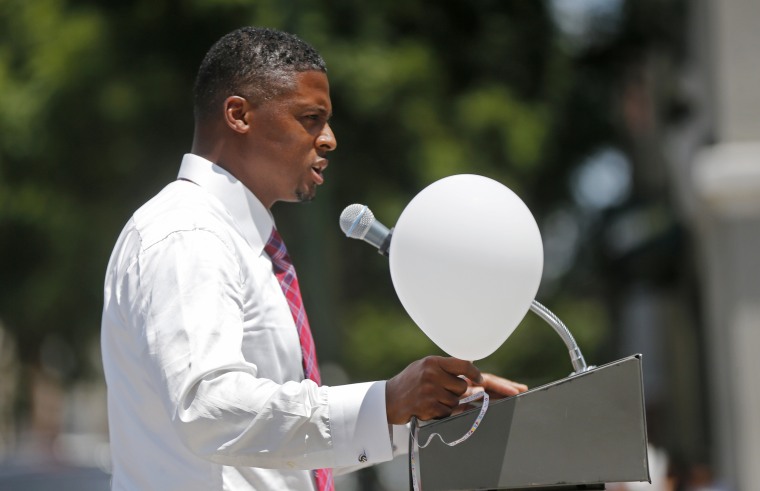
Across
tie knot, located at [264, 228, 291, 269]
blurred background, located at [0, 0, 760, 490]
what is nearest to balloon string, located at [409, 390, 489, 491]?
tie knot, located at [264, 228, 291, 269]

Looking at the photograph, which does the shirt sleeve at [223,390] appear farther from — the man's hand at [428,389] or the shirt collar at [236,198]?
the shirt collar at [236,198]

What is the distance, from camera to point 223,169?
259cm

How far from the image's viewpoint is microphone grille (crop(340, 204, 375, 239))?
2.44 meters

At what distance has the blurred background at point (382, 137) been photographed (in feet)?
32.0

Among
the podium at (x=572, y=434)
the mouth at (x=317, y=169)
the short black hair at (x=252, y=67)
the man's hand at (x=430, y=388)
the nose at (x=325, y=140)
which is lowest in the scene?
the podium at (x=572, y=434)

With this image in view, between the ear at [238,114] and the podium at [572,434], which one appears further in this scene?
the ear at [238,114]

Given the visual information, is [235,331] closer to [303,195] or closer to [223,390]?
[223,390]

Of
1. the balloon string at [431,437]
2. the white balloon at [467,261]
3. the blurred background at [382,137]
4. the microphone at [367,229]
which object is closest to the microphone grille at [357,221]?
the microphone at [367,229]

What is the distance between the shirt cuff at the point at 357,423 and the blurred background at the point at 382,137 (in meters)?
6.17

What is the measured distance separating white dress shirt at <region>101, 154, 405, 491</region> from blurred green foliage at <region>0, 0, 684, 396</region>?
25.2 ft

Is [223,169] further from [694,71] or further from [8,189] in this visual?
[694,71]

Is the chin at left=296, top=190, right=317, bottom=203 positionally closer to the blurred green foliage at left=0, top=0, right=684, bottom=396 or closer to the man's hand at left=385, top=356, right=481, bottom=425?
the man's hand at left=385, top=356, right=481, bottom=425

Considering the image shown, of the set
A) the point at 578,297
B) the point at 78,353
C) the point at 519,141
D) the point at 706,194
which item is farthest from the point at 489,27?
the point at 578,297

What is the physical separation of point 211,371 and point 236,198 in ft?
1.76
